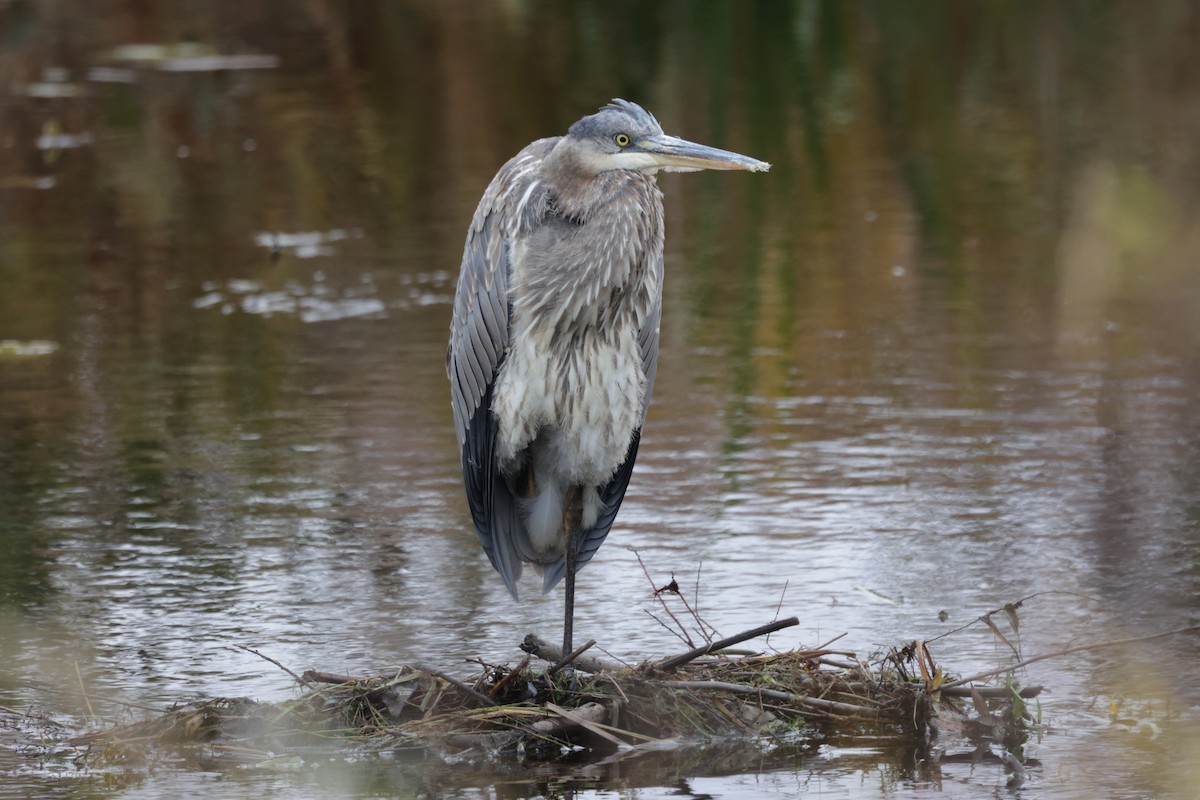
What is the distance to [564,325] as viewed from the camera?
564cm

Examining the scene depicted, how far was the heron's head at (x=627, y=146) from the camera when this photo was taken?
5602 millimetres

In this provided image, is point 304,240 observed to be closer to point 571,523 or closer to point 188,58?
point 571,523

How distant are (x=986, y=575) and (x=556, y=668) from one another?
173 centimetres

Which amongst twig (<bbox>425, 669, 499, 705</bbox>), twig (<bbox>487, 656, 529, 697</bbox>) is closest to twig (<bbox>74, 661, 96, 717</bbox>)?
twig (<bbox>425, 669, 499, 705</bbox>)

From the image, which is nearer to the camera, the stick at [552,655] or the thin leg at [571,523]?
the stick at [552,655]

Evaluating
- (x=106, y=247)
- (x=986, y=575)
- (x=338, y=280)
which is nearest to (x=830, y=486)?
(x=986, y=575)

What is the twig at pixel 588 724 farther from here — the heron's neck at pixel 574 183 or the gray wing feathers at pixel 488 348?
the heron's neck at pixel 574 183

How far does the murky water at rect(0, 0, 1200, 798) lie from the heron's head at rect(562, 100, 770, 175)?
1307 mm

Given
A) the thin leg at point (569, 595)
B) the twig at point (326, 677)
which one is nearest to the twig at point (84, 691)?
the twig at point (326, 677)

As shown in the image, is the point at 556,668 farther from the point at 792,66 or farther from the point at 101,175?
the point at 792,66

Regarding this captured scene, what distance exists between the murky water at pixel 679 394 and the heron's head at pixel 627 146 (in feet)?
4.29

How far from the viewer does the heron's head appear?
5.60 m

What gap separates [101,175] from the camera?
13.8 meters

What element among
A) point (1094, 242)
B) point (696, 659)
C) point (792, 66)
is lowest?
point (696, 659)
